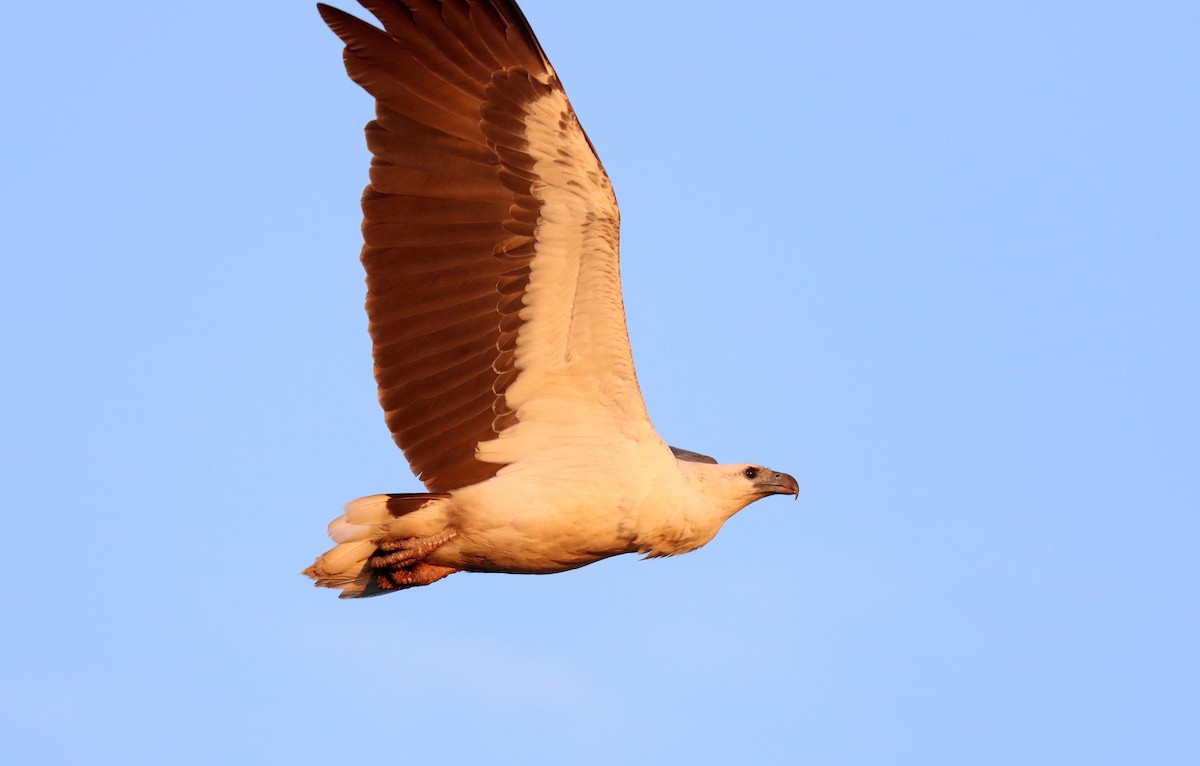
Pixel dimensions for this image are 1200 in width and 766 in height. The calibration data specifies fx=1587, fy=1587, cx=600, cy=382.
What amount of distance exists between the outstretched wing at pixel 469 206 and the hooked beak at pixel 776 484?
4.80ft

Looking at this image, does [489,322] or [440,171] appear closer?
[440,171]

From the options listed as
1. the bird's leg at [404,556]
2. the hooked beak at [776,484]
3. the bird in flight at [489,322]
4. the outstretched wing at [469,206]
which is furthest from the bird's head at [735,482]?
the bird's leg at [404,556]

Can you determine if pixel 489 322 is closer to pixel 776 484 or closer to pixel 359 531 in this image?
pixel 359 531

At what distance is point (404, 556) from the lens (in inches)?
395

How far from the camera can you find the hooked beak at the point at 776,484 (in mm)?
10898

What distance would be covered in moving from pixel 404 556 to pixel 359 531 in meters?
0.33

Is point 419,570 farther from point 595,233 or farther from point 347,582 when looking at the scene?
point 595,233

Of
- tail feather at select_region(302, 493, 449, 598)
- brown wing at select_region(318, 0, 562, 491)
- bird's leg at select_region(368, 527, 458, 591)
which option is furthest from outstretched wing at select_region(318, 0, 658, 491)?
bird's leg at select_region(368, 527, 458, 591)

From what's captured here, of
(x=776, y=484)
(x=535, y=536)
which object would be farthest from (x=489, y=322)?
(x=776, y=484)

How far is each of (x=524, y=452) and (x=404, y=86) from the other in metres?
2.46

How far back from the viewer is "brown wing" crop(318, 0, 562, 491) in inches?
389

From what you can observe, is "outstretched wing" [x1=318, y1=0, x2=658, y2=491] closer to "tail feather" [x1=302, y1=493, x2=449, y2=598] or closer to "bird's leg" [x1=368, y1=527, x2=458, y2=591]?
"tail feather" [x1=302, y1=493, x2=449, y2=598]

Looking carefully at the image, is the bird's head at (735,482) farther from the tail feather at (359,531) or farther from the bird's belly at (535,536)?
the tail feather at (359,531)

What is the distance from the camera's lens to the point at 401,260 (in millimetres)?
9938
